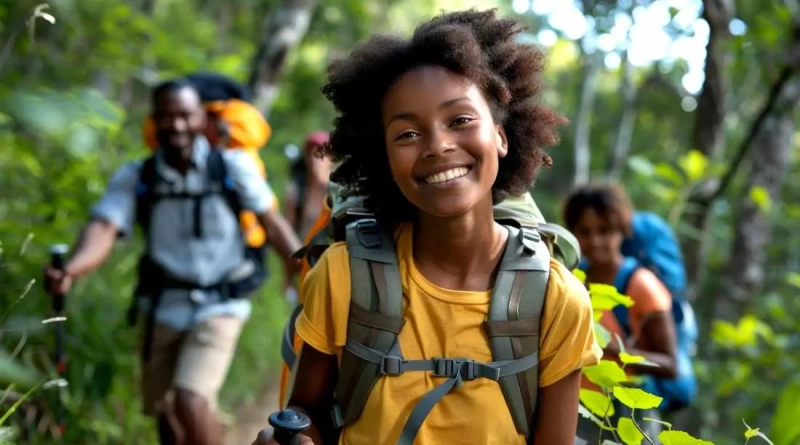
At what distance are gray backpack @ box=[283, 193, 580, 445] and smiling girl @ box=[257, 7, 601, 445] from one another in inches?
1.0

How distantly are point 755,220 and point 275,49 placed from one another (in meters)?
4.70

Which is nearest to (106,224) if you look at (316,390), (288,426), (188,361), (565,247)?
(188,361)

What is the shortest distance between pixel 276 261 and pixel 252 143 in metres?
5.58

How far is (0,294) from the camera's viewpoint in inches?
182

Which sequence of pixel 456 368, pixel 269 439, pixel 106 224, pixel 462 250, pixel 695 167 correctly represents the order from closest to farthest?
pixel 269 439 < pixel 456 368 < pixel 462 250 < pixel 106 224 < pixel 695 167

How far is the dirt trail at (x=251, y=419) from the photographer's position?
6.26 m

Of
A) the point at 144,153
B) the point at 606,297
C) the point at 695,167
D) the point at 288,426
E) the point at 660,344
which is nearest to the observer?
the point at 288,426

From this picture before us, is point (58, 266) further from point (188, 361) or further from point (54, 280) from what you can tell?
point (188, 361)

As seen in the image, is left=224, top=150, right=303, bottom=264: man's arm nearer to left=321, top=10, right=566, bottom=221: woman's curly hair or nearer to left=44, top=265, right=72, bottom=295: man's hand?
left=44, top=265, right=72, bottom=295: man's hand

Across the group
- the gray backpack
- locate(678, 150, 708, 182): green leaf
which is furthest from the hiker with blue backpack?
the gray backpack

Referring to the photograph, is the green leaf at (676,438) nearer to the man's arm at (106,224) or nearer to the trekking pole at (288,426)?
the trekking pole at (288,426)

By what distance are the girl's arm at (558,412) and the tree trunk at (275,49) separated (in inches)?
208

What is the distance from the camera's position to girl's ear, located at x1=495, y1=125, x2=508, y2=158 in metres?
2.18

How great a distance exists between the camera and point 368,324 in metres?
2.04
